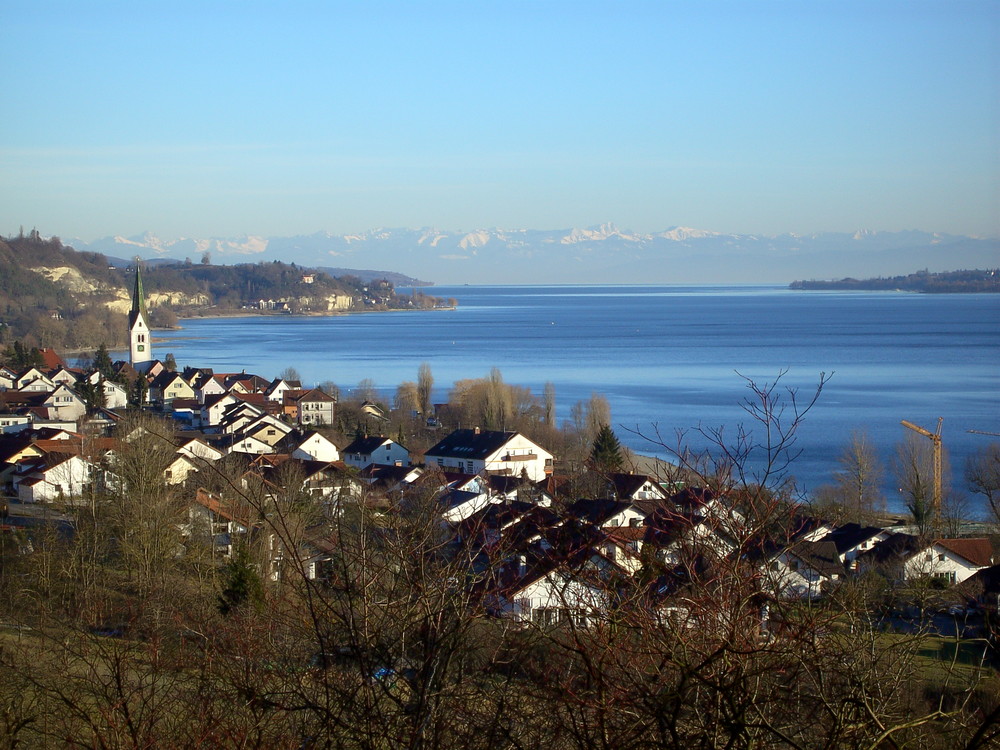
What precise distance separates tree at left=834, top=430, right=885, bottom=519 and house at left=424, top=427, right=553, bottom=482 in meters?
3.76

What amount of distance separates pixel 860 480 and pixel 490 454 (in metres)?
4.78

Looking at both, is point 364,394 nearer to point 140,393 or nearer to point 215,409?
point 215,409

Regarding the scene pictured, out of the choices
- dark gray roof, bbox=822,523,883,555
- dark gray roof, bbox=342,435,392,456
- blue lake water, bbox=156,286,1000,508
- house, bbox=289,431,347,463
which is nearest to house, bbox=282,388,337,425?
blue lake water, bbox=156,286,1000,508

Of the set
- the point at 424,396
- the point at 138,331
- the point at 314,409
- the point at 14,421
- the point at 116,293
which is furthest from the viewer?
Answer: the point at 116,293

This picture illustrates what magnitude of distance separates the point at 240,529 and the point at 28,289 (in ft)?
160

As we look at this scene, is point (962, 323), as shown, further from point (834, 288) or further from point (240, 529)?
point (834, 288)

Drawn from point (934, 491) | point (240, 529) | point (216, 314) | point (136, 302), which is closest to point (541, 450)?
point (934, 491)

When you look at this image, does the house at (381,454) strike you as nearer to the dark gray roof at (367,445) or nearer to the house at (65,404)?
the dark gray roof at (367,445)

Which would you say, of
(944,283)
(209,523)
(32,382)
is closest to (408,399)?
(32,382)

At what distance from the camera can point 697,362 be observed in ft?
104

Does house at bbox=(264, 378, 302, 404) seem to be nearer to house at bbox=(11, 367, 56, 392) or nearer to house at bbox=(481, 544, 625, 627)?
house at bbox=(11, 367, 56, 392)

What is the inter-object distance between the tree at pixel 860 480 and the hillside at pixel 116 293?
3341cm

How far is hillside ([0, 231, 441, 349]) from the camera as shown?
43.6 metres

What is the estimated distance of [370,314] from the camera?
276 feet
